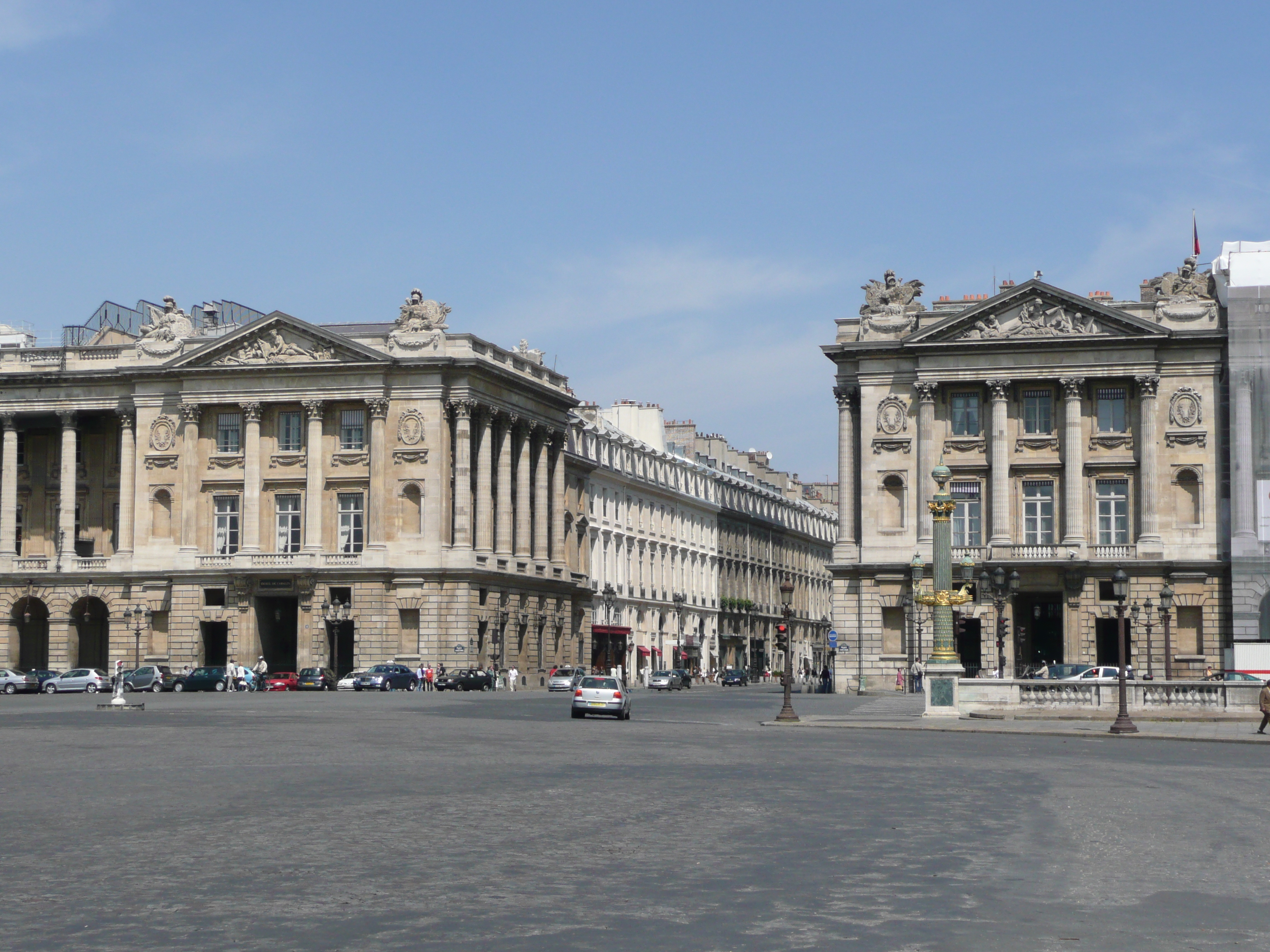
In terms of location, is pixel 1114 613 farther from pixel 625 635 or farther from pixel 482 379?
pixel 625 635

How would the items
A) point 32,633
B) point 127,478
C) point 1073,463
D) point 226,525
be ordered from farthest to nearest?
point 32,633
point 127,478
point 226,525
point 1073,463

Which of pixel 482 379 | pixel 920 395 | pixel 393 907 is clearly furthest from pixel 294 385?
pixel 393 907

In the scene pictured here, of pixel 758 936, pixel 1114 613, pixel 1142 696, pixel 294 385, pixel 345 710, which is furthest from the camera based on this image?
pixel 294 385

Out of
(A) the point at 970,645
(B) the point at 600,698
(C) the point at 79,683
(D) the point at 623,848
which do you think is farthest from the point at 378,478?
(D) the point at 623,848

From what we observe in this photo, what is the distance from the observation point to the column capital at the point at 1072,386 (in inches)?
3401

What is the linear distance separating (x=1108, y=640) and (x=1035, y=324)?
15.4m

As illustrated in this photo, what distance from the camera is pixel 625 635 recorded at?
130 metres

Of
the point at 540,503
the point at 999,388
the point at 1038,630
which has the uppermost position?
the point at 999,388

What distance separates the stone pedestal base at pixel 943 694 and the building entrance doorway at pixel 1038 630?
1336 inches

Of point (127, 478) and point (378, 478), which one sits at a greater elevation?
point (127, 478)

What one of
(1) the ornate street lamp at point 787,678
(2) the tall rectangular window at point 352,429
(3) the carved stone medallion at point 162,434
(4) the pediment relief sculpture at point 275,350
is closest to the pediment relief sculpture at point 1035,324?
(2) the tall rectangular window at point 352,429

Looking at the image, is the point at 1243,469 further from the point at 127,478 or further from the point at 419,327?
the point at 127,478

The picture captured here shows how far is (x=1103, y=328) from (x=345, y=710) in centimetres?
4440

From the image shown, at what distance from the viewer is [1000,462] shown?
285 feet
